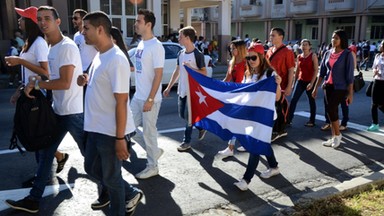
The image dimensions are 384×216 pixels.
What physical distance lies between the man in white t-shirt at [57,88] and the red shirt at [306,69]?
491 cm

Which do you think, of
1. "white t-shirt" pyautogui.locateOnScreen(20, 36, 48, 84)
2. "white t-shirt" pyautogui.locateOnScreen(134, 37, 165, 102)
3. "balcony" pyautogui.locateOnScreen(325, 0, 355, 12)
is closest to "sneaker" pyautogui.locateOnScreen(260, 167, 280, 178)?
"white t-shirt" pyautogui.locateOnScreen(134, 37, 165, 102)

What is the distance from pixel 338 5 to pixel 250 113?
123 ft

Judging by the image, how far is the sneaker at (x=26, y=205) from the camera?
3.63 meters

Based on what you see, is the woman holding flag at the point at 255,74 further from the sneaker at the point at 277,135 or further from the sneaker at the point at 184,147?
the sneaker at the point at 277,135

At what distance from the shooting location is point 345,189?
4.25m

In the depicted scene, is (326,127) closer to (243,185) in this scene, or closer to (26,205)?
(243,185)

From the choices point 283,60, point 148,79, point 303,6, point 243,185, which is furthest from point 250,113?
point 303,6

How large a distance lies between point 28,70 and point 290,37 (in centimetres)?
4253

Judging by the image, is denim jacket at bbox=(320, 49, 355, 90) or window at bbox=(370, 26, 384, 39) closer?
denim jacket at bbox=(320, 49, 355, 90)

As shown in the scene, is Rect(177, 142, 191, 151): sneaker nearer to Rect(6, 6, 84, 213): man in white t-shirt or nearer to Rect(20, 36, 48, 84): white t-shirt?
Rect(6, 6, 84, 213): man in white t-shirt

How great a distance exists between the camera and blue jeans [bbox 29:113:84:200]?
12.2 feet

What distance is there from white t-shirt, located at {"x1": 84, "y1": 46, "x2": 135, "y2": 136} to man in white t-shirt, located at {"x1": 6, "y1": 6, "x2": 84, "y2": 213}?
0.59 meters

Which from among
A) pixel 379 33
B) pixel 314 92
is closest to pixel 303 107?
pixel 314 92

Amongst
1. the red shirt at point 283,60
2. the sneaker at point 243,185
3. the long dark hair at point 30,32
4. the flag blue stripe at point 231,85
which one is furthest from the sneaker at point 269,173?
the long dark hair at point 30,32
